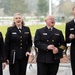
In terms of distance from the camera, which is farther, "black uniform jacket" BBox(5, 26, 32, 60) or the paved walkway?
the paved walkway

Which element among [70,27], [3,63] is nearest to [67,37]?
[70,27]

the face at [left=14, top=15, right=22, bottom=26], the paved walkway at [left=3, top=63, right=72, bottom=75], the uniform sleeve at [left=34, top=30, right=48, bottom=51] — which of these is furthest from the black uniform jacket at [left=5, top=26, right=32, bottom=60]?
the paved walkway at [left=3, top=63, right=72, bottom=75]

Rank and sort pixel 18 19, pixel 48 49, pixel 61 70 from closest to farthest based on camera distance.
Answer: pixel 48 49 < pixel 18 19 < pixel 61 70

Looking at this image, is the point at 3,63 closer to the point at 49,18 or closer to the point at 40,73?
the point at 40,73

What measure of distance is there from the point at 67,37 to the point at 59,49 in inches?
13.3

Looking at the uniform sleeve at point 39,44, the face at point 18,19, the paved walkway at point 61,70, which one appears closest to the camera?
the uniform sleeve at point 39,44

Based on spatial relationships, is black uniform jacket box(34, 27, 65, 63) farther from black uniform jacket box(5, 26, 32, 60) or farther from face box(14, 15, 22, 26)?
face box(14, 15, 22, 26)

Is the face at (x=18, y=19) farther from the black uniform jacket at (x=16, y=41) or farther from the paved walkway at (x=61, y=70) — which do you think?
the paved walkway at (x=61, y=70)

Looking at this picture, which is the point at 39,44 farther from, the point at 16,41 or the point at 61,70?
the point at 61,70

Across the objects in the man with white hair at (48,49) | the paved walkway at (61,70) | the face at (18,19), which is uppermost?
the face at (18,19)

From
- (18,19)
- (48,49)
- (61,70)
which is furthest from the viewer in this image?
(61,70)

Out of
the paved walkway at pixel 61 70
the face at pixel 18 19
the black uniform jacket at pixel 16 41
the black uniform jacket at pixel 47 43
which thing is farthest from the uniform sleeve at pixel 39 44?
the paved walkway at pixel 61 70

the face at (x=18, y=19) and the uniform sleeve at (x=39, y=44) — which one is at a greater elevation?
the face at (x=18, y=19)

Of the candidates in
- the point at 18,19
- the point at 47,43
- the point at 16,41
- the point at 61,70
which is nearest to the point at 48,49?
the point at 47,43
